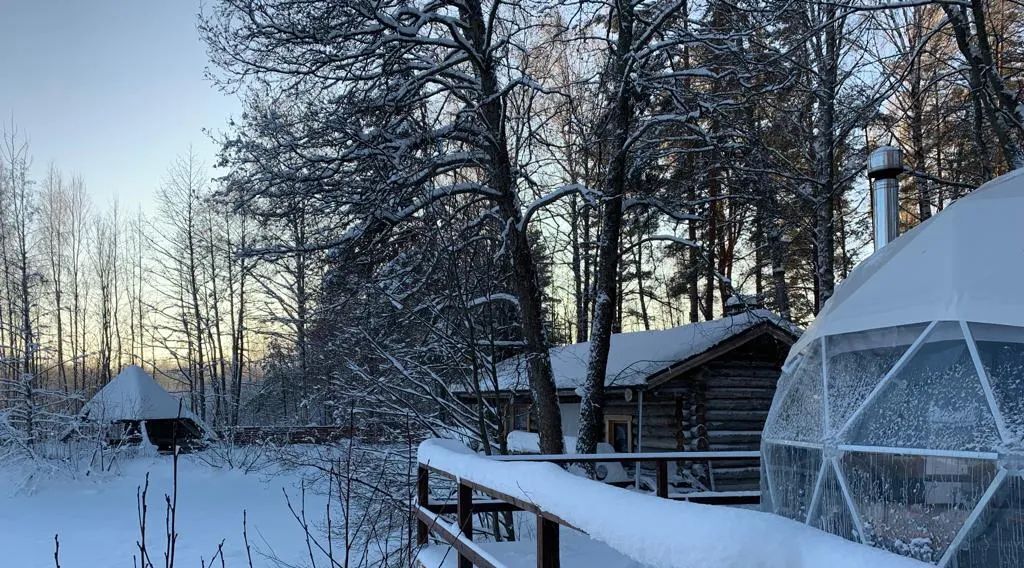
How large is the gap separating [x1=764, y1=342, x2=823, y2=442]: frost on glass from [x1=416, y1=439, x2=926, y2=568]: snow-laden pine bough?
5.04 feet

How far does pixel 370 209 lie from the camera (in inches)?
357

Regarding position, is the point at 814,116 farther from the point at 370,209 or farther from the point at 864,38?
the point at 370,209

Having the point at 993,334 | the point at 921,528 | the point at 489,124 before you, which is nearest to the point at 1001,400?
the point at 993,334

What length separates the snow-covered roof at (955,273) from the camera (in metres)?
3.04

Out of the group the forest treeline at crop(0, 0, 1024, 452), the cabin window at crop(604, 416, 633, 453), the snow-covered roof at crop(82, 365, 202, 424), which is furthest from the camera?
the snow-covered roof at crop(82, 365, 202, 424)

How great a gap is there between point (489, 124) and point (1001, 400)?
715 cm

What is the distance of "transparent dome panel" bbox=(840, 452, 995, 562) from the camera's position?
110 inches

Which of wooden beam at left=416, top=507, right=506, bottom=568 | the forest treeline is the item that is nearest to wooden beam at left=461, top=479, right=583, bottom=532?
wooden beam at left=416, top=507, right=506, bottom=568

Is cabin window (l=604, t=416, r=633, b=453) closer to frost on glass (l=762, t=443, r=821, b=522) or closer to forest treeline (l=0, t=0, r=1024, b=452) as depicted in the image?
forest treeline (l=0, t=0, r=1024, b=452)

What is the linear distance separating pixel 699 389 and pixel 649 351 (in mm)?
1243

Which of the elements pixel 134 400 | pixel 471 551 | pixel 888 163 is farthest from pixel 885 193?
pixel 134 400

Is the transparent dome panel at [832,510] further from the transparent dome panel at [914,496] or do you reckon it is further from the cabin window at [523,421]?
the cabin window at [523,421]

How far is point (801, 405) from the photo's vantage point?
160 inches

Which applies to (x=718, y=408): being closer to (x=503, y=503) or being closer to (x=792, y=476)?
(x=503, y=503)
